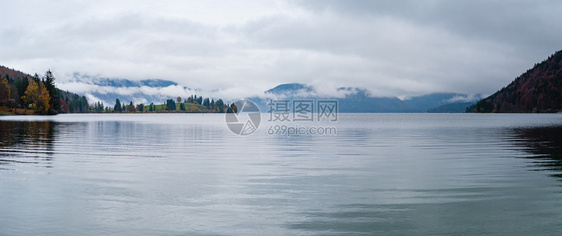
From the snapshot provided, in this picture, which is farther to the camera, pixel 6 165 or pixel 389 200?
pixel 6 165

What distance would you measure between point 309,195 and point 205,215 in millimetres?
5557

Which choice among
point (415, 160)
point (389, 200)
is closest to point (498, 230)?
point (389, 200)

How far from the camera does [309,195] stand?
19.9 m

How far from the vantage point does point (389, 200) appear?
18.8 metres

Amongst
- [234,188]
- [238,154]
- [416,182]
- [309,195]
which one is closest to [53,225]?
[234,188]

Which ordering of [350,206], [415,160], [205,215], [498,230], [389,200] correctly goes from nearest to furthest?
[498,230], [205,215], [350,206], [389,200], [415,160]

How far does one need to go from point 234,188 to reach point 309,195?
4010 mm

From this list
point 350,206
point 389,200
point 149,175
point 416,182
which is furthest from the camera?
point 149,175

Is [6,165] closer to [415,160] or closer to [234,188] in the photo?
[234,188]

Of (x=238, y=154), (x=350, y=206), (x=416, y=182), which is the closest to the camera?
(x=350, y=206)

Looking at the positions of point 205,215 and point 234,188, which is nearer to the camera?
point 205,215

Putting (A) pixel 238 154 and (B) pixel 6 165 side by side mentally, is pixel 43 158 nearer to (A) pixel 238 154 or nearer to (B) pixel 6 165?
(B) pixel 6 165

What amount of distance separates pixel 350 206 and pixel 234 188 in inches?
258

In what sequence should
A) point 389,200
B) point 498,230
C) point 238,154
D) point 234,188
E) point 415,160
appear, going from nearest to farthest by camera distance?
point 498,230, point 389,200, point 234,188, point 415,160, point 238,154
